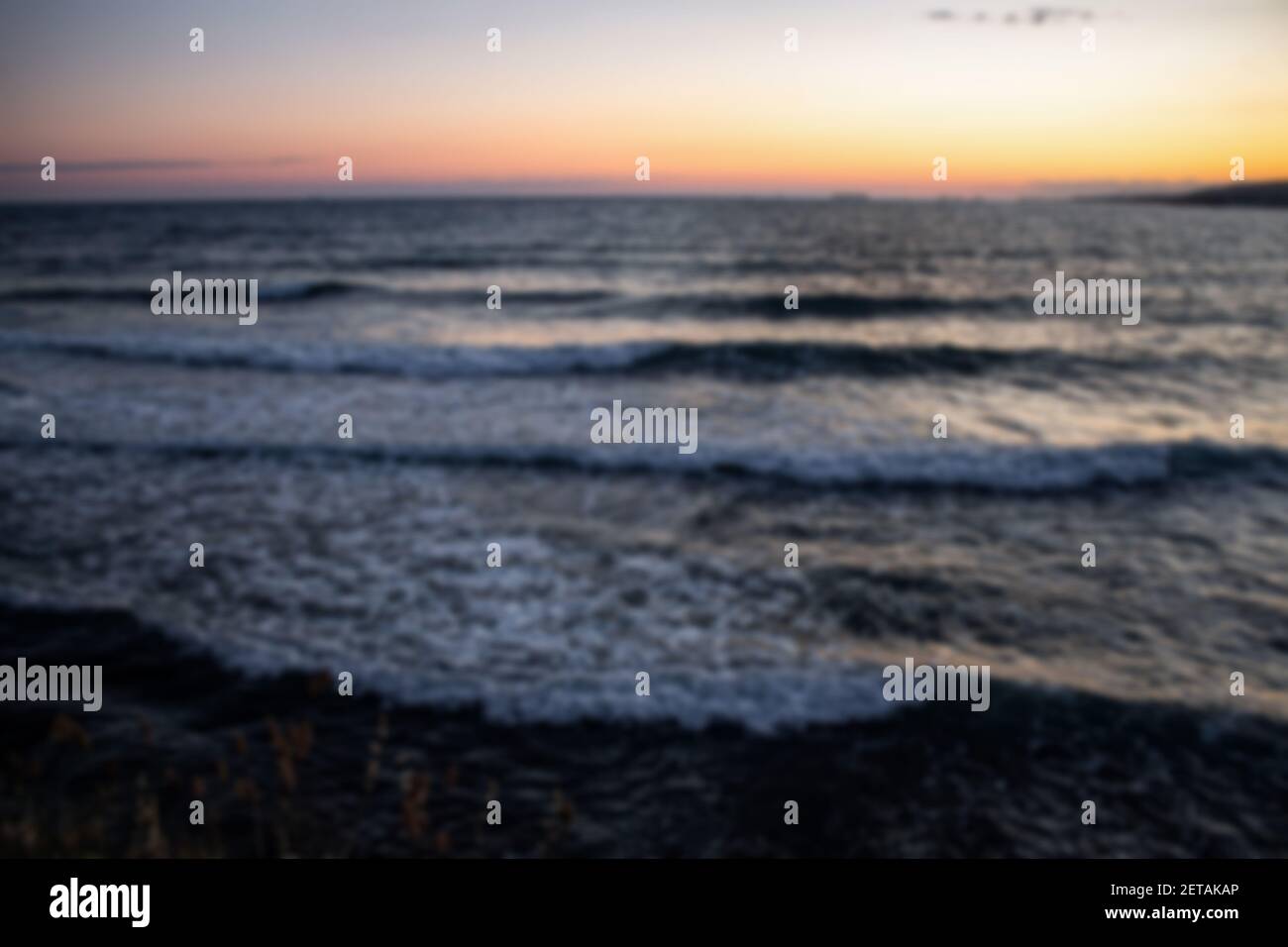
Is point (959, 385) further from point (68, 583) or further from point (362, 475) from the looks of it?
point (68, 583)

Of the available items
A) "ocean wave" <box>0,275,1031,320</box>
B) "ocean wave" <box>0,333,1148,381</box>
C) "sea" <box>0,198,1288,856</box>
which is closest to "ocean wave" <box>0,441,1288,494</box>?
"sea" <box>0,198,1288,856</box>

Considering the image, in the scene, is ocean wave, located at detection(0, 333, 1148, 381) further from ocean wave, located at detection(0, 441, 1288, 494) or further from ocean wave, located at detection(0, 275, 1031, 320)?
ocean wave, located at detection(0, 441, 1288, 494)

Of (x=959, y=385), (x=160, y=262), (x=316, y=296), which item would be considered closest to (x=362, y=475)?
(x=959, y=385)

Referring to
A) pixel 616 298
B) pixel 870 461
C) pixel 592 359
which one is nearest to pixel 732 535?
pixel 870 461

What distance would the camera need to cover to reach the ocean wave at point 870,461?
11758 millimetres

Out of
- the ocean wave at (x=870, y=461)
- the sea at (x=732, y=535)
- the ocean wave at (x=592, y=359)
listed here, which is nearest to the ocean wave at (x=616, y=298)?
the sea at (x=732, y=535)

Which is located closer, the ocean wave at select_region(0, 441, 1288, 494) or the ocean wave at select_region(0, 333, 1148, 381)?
the ocean wave at select_region(0, 441, 1288, 494)

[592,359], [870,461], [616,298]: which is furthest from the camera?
[616,298]

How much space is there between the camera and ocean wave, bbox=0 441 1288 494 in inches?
463

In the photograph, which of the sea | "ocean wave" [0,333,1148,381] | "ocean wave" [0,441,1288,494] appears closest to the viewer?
the sea

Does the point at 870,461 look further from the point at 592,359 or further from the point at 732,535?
the point at 592,359

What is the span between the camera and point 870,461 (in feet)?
40.9

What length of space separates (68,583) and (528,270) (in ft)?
103
